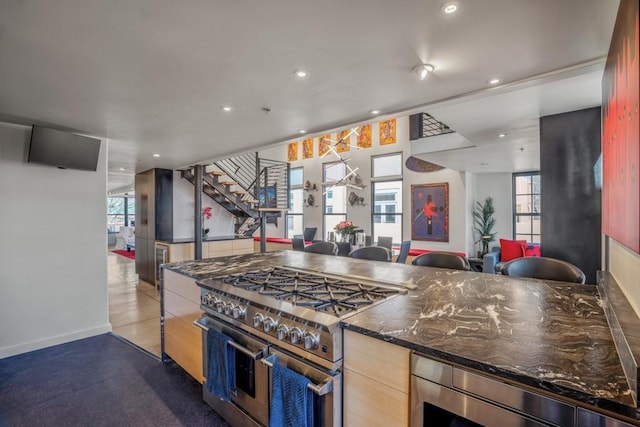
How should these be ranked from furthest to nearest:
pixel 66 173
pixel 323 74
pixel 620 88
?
1. pixel 66 173
2. pixel 323 74
3. pixel 620 88

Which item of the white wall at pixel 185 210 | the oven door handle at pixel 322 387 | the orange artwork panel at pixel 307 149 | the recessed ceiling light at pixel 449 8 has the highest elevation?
the orange artwork panel at pixel 307 149

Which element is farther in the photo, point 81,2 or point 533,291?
point 533,291

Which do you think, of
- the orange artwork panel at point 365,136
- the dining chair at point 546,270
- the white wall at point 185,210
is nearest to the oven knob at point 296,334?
the dining chair at point 546,270

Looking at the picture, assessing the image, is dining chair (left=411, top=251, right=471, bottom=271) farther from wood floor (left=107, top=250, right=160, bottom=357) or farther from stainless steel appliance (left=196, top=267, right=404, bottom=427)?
wood floor (left=107, top=250, right=160, bottom=357)

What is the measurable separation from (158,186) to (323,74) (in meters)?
5.18

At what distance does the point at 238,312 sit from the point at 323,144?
8.82 meters

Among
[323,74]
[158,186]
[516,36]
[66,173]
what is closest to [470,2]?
[516,36]

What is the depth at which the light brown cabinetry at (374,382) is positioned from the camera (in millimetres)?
1140

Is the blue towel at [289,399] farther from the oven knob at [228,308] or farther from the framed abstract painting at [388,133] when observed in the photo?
the framed abstract painting at [388,133]

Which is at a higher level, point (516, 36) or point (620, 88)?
point (516, 36)

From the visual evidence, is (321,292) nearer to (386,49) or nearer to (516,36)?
(386,49)

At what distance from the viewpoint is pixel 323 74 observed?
2074 millimetres

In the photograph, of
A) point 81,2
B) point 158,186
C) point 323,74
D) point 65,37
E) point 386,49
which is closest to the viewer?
point 81,2

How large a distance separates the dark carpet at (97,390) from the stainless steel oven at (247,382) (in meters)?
0.30
